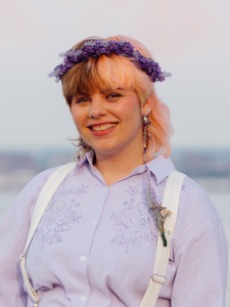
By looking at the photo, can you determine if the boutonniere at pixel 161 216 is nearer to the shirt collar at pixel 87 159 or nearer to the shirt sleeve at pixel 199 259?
the shirt sleeve at pixel 199 259

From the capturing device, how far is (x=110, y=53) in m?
2.17

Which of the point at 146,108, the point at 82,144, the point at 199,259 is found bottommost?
the point at 199,259

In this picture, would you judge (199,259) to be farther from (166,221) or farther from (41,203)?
(41,203)

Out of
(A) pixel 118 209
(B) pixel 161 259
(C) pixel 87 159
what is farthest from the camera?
(C) pixel 87 159

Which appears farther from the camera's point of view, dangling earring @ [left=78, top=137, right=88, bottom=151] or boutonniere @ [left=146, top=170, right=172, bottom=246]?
dangling earring @ [left=78, top=137, right=88, bottom=151]

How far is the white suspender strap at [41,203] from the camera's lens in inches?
87.8

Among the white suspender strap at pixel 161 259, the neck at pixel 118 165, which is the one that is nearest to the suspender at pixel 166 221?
the white suspender strap at pixel 161 259

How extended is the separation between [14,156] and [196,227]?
51.1 ft

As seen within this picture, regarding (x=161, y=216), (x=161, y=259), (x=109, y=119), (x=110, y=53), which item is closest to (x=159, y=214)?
(x=161, y=216)

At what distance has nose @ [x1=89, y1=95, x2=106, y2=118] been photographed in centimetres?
215

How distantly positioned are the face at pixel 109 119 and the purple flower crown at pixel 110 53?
81 millimetres

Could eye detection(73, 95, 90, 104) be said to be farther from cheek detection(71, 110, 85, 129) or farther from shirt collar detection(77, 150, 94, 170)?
shirt collar detection(77, 150, 94, 170)

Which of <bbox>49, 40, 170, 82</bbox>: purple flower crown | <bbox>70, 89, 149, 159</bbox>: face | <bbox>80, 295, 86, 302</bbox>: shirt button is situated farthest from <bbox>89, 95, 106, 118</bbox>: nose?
<bbox>80, 295, 86, 302</bbox>: shirt button

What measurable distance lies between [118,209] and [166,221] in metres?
0.14
